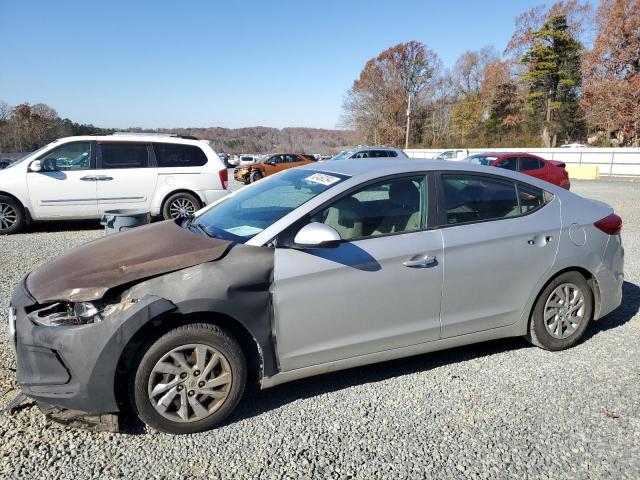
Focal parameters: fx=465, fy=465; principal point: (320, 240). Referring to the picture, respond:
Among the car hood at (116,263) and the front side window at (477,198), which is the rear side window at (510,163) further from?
the car hood at (116,263)

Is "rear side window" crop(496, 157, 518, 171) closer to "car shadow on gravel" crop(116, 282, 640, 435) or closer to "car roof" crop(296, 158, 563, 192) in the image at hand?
"car shadow on gravel" crop(116, 282, 640, 435)

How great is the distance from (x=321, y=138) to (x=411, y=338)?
361ft

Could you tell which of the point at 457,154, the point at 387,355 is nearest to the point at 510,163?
the point at 457,154

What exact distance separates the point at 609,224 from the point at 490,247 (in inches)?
52.8

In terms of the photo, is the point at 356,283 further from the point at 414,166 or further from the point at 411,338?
the point at 414,166

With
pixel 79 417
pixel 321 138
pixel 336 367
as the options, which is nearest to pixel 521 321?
pixel 336 367

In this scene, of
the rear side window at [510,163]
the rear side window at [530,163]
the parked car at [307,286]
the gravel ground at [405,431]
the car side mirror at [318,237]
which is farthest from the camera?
the rear side window at [530,163]

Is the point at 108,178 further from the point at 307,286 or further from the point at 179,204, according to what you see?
the point at 307,286

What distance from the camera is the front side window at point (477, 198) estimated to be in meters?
3.42

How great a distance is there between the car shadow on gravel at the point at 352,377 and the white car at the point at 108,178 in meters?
6.67

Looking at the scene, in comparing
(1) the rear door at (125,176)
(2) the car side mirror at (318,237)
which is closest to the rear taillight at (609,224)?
(2) the car side mirror at (318,237)

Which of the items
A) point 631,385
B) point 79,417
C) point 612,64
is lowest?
point 631,385

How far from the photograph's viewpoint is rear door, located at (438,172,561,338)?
331cm

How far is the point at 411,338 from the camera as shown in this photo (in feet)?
10.6
